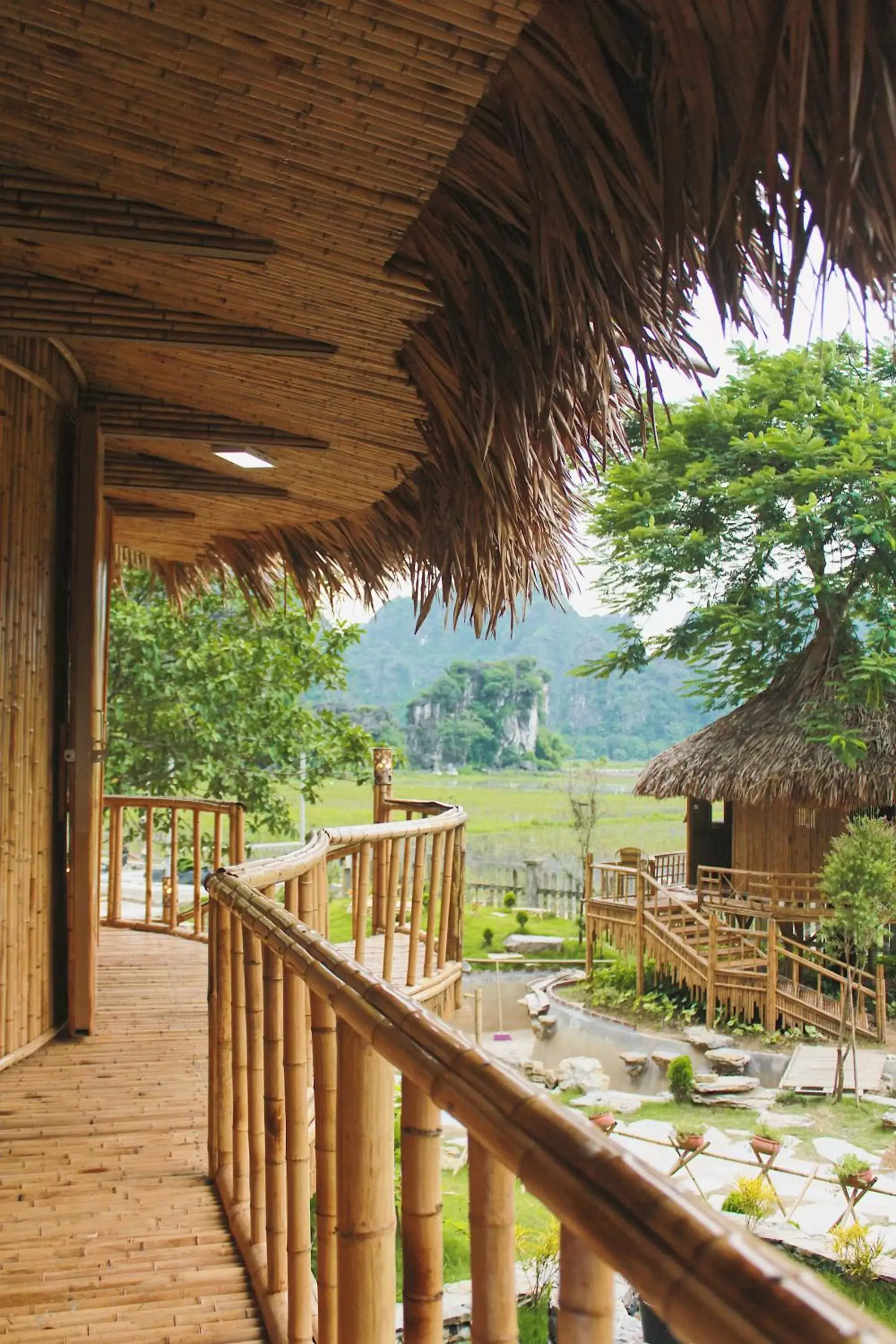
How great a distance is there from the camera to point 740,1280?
2.00 feet

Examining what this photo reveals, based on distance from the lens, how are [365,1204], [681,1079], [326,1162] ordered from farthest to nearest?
[681,1079], [326,1162], [365,1204]

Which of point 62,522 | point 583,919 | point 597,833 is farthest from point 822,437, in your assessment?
point 62,522

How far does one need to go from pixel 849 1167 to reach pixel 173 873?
6.22 meters

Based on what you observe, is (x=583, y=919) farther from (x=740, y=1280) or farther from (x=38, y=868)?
(x=740, y=1280)

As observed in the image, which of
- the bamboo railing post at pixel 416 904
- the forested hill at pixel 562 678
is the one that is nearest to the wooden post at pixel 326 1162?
the bamboo railing post at pixel 416 904

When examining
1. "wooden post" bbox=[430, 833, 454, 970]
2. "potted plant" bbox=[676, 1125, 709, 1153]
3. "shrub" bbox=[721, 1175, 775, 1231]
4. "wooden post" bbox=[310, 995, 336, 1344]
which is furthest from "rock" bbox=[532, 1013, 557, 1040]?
"wooden post" bbox=[310, 995, 336, 1344]

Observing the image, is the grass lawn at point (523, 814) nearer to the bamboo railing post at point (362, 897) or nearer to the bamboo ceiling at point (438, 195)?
the bamboo railing post at point (362, 897)

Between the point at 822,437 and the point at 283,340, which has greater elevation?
the point at 822,437

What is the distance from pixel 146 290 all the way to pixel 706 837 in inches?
615

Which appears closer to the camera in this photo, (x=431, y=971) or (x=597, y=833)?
(x=431, y=971)

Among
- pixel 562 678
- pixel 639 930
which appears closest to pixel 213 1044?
pixel 639 930

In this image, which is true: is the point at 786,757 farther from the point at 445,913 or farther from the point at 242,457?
the point at 242,457

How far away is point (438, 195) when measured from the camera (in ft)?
9.62

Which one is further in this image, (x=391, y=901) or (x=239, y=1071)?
(x=391, y=901)
